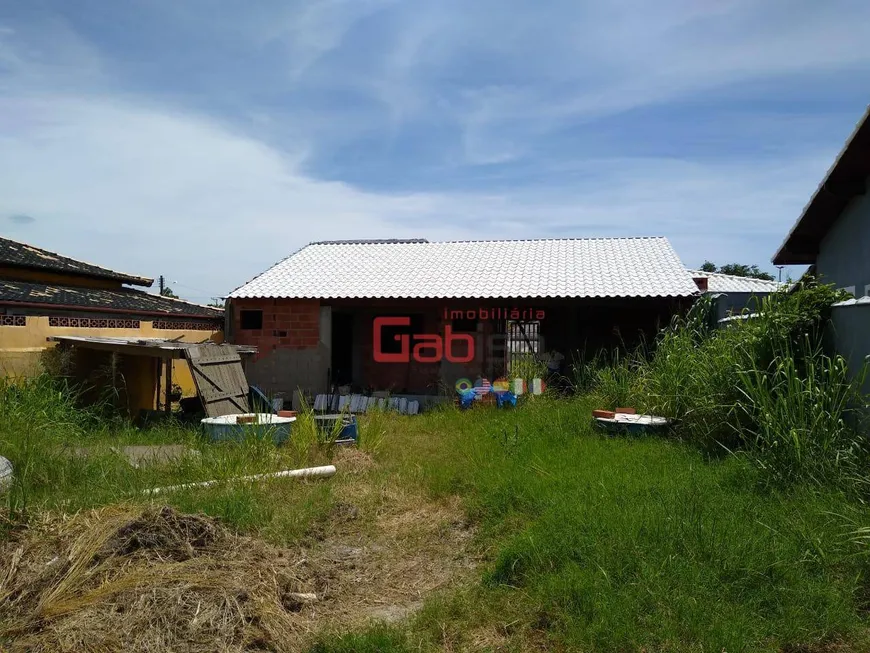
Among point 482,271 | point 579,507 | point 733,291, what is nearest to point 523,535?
point 579,507

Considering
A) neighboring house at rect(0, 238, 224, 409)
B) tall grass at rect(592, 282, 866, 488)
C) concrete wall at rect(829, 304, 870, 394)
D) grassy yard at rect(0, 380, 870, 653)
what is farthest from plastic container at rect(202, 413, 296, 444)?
concrete wall at rect(829, 304, 870, 394)

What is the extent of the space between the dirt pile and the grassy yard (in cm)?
18

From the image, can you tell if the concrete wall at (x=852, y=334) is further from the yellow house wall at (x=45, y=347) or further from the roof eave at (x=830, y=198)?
the yellow house wall at (x=45, y=347)

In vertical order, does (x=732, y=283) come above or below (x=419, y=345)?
above

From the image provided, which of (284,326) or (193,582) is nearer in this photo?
(193,582)

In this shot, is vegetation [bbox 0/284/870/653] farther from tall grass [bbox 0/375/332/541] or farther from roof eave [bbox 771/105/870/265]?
roof eave [bbox 771/105/870/265]

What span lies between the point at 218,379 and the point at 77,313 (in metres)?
2.76

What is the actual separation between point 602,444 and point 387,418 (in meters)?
4.19

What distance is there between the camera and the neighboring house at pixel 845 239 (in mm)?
6020

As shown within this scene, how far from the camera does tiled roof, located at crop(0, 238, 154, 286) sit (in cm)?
1280

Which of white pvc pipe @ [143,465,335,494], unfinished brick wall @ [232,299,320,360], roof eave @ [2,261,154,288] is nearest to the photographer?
white pvc pipe @ [143,465,335,494]

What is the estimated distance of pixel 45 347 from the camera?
390 inches

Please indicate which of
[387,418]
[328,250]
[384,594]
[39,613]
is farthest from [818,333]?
[328,250]

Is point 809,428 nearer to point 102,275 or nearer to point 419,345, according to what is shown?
point 419,345
